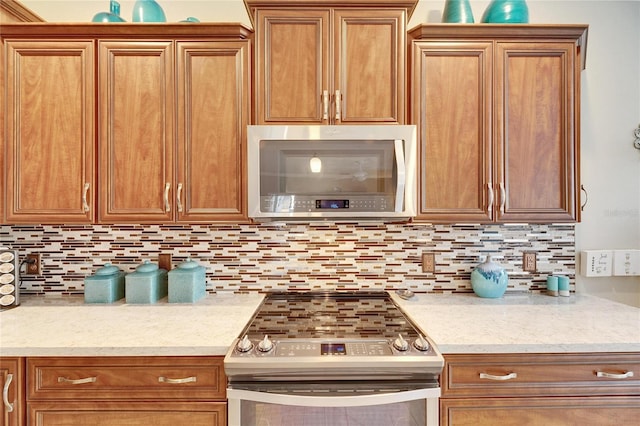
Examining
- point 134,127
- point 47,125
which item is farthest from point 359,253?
point 47,125

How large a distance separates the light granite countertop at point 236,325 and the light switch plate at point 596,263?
0.20 m

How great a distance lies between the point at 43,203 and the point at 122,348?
32.5 inches

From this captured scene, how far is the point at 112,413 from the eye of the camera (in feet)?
3.96

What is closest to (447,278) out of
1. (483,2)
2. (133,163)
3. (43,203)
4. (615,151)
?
(615,151)

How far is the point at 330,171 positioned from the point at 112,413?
1.18 meters

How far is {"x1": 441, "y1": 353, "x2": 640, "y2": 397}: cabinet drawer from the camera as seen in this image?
47.8 inches

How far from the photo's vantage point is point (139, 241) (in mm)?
1865

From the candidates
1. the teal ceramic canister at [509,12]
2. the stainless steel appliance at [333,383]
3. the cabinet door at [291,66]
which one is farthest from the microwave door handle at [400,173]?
the teal ceramic canister at [509,12]

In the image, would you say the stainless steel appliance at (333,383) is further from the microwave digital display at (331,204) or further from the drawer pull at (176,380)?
the microwave digital display at (331,204)

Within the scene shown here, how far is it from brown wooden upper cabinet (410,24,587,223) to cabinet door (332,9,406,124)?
0.27 ft

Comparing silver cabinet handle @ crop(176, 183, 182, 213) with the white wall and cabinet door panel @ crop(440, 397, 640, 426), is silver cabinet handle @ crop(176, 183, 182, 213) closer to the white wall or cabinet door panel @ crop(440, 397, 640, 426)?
the white wall

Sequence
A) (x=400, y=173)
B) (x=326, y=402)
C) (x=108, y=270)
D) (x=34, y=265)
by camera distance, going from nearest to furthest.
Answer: (x=326, y=402) → (x=400, y=173) → (x=108, y=270) → (x=34, y=265)

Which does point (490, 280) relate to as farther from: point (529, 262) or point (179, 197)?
point (179, 197)

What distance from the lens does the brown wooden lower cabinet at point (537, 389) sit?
121 cm
